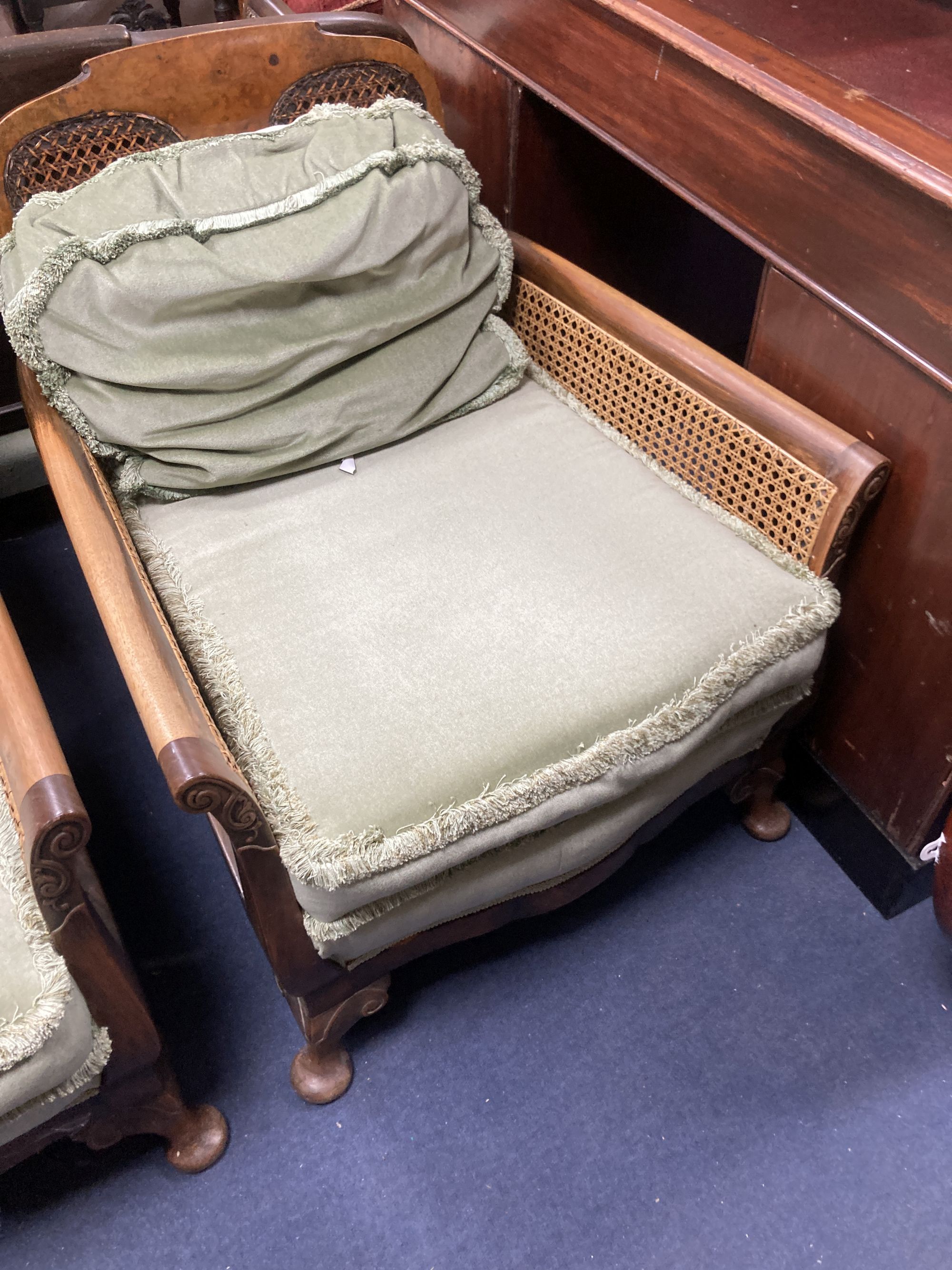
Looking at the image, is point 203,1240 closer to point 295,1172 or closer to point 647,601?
point 295,1172

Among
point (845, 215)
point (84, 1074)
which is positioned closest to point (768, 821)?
point (845, 215)

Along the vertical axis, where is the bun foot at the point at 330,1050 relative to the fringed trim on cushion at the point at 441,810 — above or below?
below

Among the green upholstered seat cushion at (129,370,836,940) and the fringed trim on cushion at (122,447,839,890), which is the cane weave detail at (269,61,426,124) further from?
the fringed trim on cushion at (122,447,839,890)

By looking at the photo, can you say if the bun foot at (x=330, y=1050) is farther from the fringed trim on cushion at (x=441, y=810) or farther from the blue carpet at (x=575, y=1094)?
the fringed trim on cushion at (x=441, y=810)

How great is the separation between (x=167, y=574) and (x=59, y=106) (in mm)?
554

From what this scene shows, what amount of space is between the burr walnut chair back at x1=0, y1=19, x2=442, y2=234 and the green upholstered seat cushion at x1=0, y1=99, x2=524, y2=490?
6cm

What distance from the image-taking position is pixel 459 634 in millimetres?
986

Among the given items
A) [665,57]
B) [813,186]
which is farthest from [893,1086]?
[665,57]

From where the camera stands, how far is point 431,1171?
1053 mm

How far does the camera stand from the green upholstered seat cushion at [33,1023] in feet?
2.50

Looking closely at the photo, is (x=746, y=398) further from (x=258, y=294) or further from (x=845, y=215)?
(x=258, y=294)

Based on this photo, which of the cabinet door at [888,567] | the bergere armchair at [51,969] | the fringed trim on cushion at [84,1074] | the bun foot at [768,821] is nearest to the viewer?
the bergere armchair at [51,969]

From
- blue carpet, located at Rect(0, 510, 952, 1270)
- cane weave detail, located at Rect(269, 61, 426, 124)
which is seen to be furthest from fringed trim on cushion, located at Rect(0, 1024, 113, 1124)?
cane weave detail, located at Rect(269, 61, 426, 124)

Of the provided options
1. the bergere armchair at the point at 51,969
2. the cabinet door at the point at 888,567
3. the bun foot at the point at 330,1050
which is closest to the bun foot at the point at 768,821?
the cabinet door at the point at 888,567
